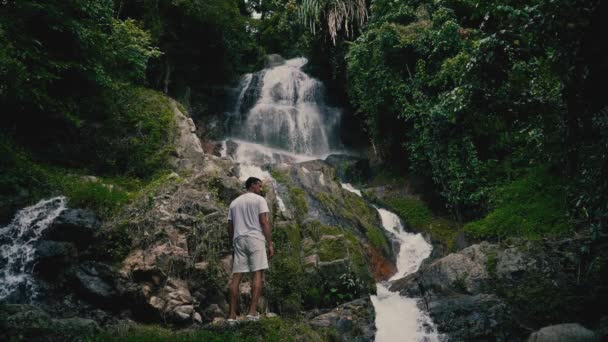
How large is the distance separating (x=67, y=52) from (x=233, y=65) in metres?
12.1

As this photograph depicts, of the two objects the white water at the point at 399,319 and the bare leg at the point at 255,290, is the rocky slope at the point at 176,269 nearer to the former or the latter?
the white water at the point at 399,319

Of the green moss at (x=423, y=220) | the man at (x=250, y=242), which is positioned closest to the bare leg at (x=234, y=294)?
the man at (x=250, y=242)

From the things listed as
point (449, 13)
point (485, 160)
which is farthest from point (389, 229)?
point (449, 13)

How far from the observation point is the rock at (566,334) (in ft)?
18.2

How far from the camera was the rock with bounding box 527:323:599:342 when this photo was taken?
18.2ft

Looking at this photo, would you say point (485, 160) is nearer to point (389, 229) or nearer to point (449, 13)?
point (389, 229)

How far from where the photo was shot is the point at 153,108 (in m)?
12.8

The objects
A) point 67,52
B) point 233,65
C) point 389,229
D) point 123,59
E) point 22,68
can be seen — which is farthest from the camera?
point 233,65

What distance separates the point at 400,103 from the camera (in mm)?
14336

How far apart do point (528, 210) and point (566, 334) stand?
449 cm

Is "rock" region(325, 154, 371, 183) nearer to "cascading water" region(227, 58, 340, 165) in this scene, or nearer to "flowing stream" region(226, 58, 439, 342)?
"flowing stream" region(226, 58, 439, 342)

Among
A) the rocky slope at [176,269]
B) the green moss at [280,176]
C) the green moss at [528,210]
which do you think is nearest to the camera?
the rocky slope at [176,269]

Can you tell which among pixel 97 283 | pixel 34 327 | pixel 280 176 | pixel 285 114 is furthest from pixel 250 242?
pixel 285 114

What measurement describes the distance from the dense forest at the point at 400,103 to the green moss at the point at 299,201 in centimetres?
329
